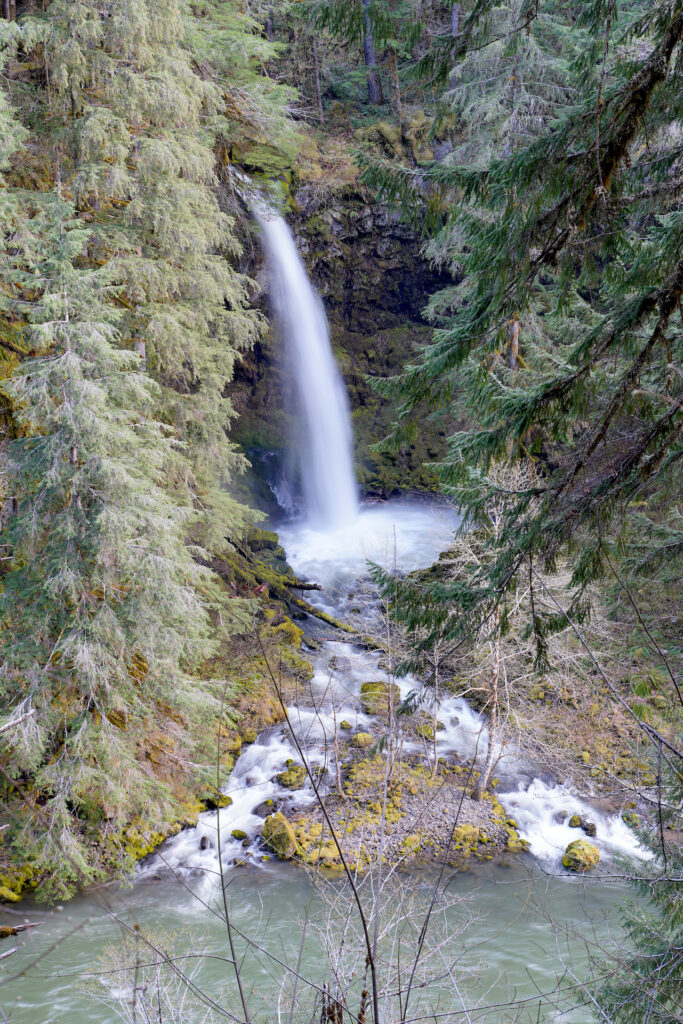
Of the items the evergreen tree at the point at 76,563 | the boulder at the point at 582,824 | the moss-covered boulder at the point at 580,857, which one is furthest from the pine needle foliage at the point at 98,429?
the boulder at the point at 582,824

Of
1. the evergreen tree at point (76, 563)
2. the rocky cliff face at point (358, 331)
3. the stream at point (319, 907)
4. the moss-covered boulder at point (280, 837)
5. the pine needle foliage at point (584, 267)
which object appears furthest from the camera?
the rocky cliff face at point (358, 331)

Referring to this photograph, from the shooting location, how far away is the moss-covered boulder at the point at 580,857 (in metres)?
7.83

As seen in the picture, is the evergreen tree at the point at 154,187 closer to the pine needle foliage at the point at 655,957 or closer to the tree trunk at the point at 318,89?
the pine needle foliage at the point at 655,957

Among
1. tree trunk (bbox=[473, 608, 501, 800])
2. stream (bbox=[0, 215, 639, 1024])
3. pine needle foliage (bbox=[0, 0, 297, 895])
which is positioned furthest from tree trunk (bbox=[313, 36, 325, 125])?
tree trunk (bbox=[473, 608, 501, 800])

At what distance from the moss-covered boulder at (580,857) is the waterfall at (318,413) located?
10.8 meters

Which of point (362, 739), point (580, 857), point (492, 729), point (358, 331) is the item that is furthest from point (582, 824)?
point (358, 331)

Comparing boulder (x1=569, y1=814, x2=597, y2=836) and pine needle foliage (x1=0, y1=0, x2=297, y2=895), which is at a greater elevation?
pine needle foliage (x1=0, y1=0, x2=297, y2=895)

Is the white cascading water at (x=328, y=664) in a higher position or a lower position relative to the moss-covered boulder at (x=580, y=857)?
higher

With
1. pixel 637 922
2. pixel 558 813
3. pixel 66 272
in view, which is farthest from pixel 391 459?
pixel 637 922

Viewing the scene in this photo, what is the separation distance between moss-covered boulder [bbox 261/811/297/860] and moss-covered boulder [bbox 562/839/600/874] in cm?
339

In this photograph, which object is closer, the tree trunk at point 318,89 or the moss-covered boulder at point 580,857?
the moss-covered boulder at point 580,857

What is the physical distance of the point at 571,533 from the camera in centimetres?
321

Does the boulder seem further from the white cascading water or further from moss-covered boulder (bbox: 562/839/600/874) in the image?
moss-covered boulder (bbox: 562/839/600/874)

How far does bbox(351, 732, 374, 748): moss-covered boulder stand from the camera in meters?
9.43
